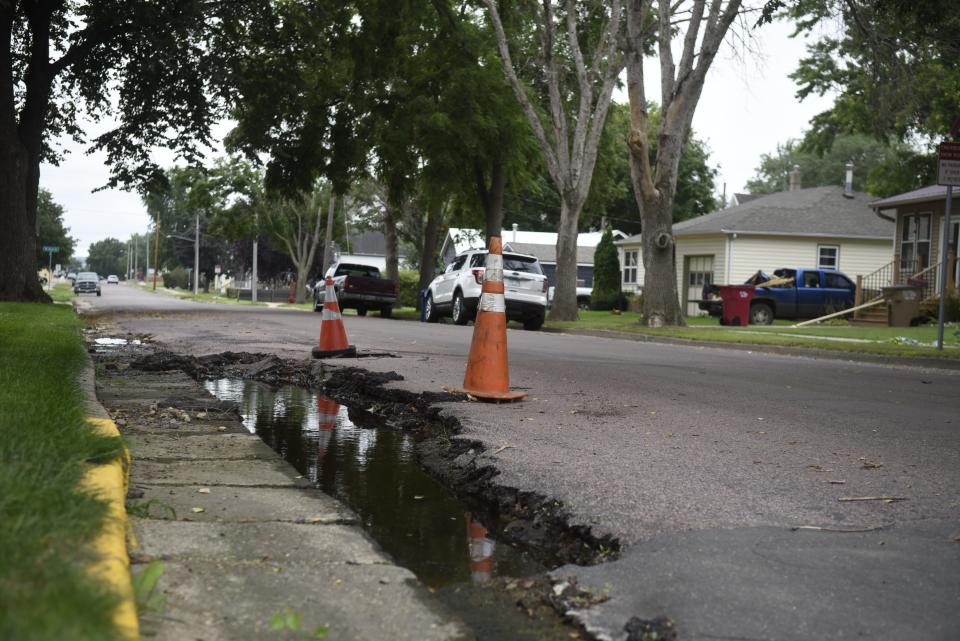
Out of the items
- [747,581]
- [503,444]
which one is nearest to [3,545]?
[747,581]

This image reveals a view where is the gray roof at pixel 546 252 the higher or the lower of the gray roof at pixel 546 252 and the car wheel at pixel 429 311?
the higher

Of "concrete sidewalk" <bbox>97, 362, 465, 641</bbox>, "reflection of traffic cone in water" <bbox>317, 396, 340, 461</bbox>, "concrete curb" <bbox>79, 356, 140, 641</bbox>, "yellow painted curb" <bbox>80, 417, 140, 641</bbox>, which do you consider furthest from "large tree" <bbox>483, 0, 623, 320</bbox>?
"yellow painted curb" <bbox>80, 417, 140, 641</bbox>

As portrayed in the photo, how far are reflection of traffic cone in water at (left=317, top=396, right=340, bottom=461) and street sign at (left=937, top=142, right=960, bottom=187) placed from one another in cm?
1000

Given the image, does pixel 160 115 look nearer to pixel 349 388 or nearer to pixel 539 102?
pixel 539 102

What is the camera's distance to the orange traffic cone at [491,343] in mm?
8195

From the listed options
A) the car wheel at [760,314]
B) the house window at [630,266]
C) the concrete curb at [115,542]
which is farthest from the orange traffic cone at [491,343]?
the house window at [630,266]

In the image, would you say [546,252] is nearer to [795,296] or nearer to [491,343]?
[795,296]

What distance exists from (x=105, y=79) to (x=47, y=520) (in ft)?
91.1

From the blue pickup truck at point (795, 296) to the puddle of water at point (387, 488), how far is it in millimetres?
23318

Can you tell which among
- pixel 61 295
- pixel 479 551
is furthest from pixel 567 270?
pixel 61 295

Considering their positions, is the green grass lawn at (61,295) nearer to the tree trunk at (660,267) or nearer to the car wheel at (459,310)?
the car wheel at (459,310)

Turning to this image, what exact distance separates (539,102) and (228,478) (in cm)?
2737

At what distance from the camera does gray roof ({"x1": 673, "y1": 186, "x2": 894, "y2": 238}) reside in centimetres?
3881

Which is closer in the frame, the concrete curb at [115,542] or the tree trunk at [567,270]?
the concrete curb at [115,542]
